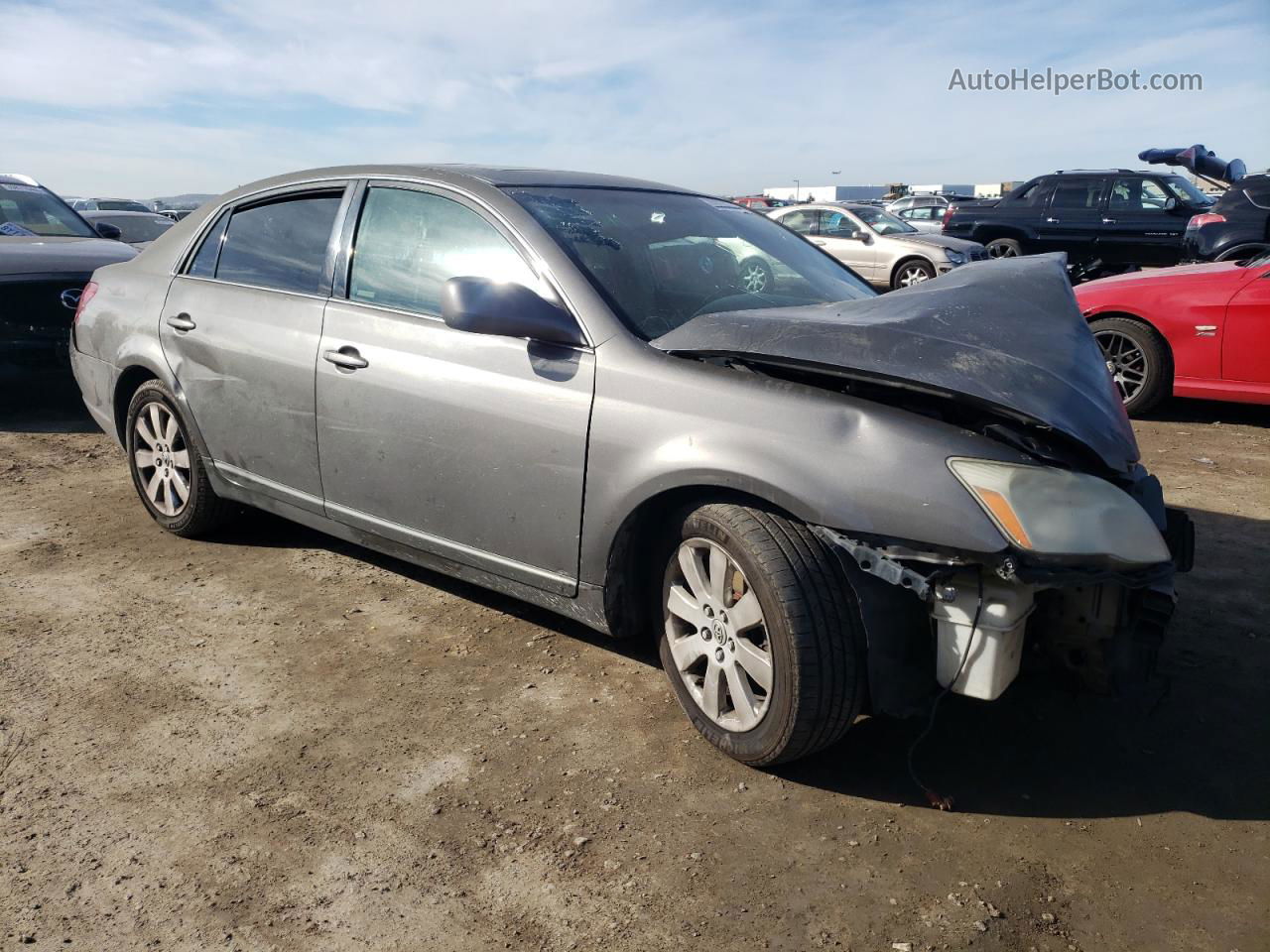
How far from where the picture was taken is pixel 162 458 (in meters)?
4.61

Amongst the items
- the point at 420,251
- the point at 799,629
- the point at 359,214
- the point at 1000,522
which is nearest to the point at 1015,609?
the point at 1000,522

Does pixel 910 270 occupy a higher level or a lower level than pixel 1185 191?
lower

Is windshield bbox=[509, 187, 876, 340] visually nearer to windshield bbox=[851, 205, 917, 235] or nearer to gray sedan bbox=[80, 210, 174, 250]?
gray sedan bbox=[80, 210, 174, 250]

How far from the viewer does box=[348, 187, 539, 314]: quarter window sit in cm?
333

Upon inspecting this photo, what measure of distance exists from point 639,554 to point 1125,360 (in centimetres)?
533

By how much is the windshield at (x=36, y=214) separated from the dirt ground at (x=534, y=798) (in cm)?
539

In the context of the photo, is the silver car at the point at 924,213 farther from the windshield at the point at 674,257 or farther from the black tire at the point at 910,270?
the windshield at the point at 674,257

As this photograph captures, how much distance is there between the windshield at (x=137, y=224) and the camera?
14.3m

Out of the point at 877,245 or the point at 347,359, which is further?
the point at 877,245

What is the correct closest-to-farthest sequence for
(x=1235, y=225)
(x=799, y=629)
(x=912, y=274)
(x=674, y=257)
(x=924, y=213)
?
1. (x=799, y=629)
2. (x=674, y=257)
3. (x=1235, y=225)
4. (x=912, y=274)
5. (x=924, y=213)

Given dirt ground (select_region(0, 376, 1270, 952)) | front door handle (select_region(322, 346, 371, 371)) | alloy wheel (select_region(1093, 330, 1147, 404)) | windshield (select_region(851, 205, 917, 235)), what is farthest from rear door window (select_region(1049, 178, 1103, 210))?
front door handle (select_region(322, 346, 371, 371))

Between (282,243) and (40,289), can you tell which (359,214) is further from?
(40,289)

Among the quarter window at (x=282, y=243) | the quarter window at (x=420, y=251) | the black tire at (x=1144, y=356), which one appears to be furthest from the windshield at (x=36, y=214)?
the black tire at (x=1144, y=356)

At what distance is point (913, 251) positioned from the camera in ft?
48.7
